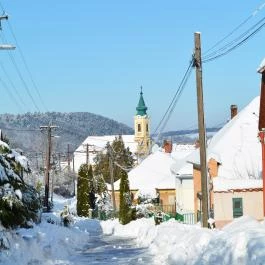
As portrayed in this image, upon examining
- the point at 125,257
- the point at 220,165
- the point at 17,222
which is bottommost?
the point at 125,257

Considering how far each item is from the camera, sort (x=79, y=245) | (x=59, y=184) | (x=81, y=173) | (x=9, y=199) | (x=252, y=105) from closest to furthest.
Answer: (x=9, y=199), (x=79, y=245), (x=252, y=105), (x=81, y=173), (x=59, y=184)

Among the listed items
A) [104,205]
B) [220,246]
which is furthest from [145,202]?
[220,246]

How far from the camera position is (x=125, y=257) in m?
20.5

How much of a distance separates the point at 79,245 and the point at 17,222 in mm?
10663

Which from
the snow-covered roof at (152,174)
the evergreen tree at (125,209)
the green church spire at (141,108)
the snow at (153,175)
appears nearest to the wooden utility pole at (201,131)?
the evergreen tree at (125,209)

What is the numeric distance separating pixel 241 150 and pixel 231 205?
195 inches

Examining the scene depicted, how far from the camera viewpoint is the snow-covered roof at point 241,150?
33.1 meters

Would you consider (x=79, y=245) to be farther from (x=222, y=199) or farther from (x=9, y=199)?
(x=9, y=199)

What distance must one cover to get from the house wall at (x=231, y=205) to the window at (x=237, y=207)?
5.9 inches

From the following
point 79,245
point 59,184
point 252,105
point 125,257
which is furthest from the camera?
point 59,184

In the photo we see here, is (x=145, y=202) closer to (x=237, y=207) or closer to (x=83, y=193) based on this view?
(x=83, y=193)

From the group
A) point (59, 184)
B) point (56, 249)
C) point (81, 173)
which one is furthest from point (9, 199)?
point (59, 184)

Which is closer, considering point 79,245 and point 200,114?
point 200,114

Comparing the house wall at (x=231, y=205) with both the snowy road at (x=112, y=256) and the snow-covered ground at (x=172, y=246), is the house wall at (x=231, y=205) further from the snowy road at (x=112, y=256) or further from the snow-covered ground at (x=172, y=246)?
the snowy road at (x=112, y=256)
